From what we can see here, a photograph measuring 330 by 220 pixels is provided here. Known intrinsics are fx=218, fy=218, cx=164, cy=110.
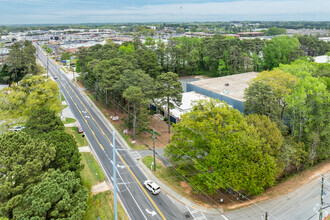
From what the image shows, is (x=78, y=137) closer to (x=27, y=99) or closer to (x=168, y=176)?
(x=27, y=99)

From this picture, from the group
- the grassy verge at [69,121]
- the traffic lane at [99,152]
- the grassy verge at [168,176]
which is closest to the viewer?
the traffic lane at [99,152]

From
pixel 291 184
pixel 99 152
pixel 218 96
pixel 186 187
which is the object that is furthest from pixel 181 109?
pixel 291 184

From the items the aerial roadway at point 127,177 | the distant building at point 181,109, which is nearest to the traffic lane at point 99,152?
the aerial roadway at point 127,177

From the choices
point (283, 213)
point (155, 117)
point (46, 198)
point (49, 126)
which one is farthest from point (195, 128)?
point (155, 117)

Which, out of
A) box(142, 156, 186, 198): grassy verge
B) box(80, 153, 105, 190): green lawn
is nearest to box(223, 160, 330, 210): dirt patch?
box(142, 156, 186, 198): grassy verge

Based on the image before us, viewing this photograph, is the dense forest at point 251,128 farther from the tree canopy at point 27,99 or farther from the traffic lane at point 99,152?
the tree canopy at point 27,99

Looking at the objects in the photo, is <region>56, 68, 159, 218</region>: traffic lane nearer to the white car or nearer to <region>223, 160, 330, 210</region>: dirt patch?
the white car

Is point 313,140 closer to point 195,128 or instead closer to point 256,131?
point 256,131
